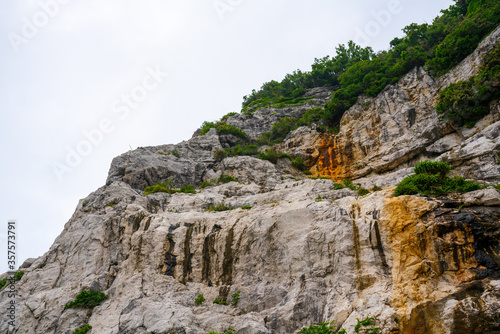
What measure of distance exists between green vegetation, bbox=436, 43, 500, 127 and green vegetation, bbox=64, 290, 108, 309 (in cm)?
2848

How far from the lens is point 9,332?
67.1 ft

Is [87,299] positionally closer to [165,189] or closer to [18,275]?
[18,275]

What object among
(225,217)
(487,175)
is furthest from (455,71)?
(225,217)

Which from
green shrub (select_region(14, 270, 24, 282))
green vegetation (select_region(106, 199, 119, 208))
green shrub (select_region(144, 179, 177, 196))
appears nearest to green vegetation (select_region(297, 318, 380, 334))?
green shrub (select_region(144, 179, 177, 196))

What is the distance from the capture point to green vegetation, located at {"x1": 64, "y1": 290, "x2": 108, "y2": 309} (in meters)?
20.6

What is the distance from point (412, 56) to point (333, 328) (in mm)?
32829

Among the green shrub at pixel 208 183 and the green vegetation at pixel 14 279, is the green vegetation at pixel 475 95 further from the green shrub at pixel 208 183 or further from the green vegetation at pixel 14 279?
the green vegetation at pixel 14 279

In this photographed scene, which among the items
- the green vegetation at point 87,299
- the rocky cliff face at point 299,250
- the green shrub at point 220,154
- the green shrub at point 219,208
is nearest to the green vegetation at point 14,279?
the rocky cliff face at point 299,250

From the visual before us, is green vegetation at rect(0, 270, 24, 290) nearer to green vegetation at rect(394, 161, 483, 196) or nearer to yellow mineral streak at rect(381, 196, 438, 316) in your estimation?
yellow mineral streak at rect(381, 196, 438, 316)

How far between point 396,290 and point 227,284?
931cm

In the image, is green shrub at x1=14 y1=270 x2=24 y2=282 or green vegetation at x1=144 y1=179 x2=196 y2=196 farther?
green vegetation at x1=144 y1=179 x2=196 y2=196

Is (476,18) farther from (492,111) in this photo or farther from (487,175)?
(487,175)

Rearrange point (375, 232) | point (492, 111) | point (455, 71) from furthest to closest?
point (455, 71), point (492, 111), point (375, 232)

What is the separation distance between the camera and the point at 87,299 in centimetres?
2072
